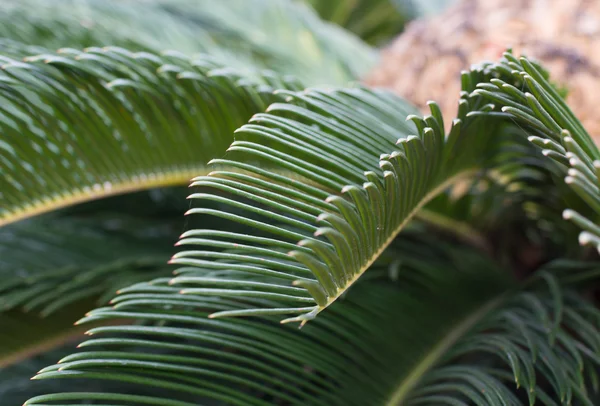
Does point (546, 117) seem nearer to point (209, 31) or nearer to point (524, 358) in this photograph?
point (524, 358)

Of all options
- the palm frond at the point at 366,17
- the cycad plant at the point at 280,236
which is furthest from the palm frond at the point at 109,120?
the palm frond at the point at 366,17

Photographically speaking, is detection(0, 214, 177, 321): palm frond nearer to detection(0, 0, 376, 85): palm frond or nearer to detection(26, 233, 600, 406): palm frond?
detection(26, 233, 600, 406): palm frond

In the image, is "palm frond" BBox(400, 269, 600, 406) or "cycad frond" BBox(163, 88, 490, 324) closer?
"cycad frond" BBox(163, 88, 490, 324)

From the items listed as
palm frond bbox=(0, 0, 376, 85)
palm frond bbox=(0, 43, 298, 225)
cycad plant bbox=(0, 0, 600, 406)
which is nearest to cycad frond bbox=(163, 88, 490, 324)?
cycad plant bbox=(0, 0, 600, 406)

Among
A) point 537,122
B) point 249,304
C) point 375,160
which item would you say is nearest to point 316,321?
point 249,304

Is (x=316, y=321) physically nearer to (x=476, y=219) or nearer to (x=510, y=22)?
(x=476, y=219)

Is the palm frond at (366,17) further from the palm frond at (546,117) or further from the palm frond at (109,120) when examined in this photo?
the palm frond at (546,117)

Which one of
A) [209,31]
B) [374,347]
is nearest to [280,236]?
[374,347]
